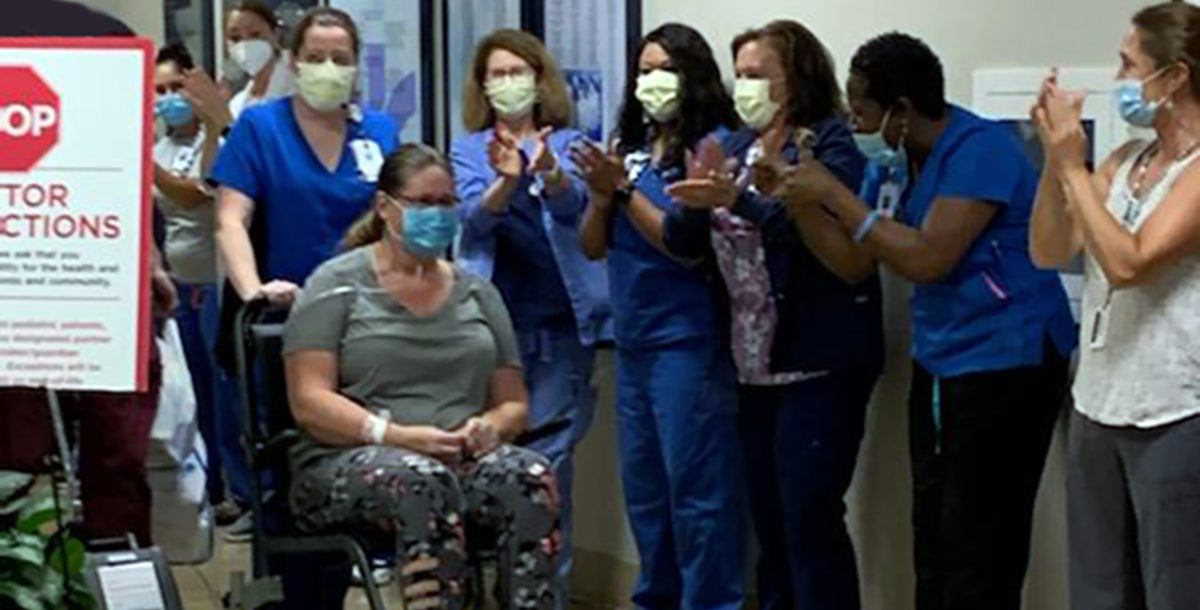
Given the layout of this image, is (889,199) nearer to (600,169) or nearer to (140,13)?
(600,169)

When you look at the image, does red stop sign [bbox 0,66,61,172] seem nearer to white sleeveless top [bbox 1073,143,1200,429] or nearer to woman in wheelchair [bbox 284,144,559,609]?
woman in wheelchair [bbox 284,144,559,609]

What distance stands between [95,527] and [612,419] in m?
1.71

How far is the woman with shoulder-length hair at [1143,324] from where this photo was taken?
10.4 ft

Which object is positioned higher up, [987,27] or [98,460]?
[987,27]

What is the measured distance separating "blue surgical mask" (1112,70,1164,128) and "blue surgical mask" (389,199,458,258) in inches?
52.4

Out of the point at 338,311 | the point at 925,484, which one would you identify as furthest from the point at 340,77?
the point at 925,484

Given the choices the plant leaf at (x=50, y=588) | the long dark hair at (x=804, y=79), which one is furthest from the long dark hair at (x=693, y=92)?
the plant leaf at (x=50, y=588)

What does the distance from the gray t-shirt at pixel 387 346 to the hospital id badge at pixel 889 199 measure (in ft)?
2.84

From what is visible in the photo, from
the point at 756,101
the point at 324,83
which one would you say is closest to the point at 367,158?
the point at 324,83

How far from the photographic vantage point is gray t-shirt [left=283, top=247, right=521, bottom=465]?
12.4 feet

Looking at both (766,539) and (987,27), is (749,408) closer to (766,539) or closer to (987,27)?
(766,539)

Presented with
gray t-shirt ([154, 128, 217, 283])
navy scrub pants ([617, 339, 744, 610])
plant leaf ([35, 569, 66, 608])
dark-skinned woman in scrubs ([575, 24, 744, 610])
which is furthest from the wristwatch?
plant leaf ([35, 569, 66, 608])

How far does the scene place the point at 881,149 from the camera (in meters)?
3.95

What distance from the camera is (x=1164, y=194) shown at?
126 inches
